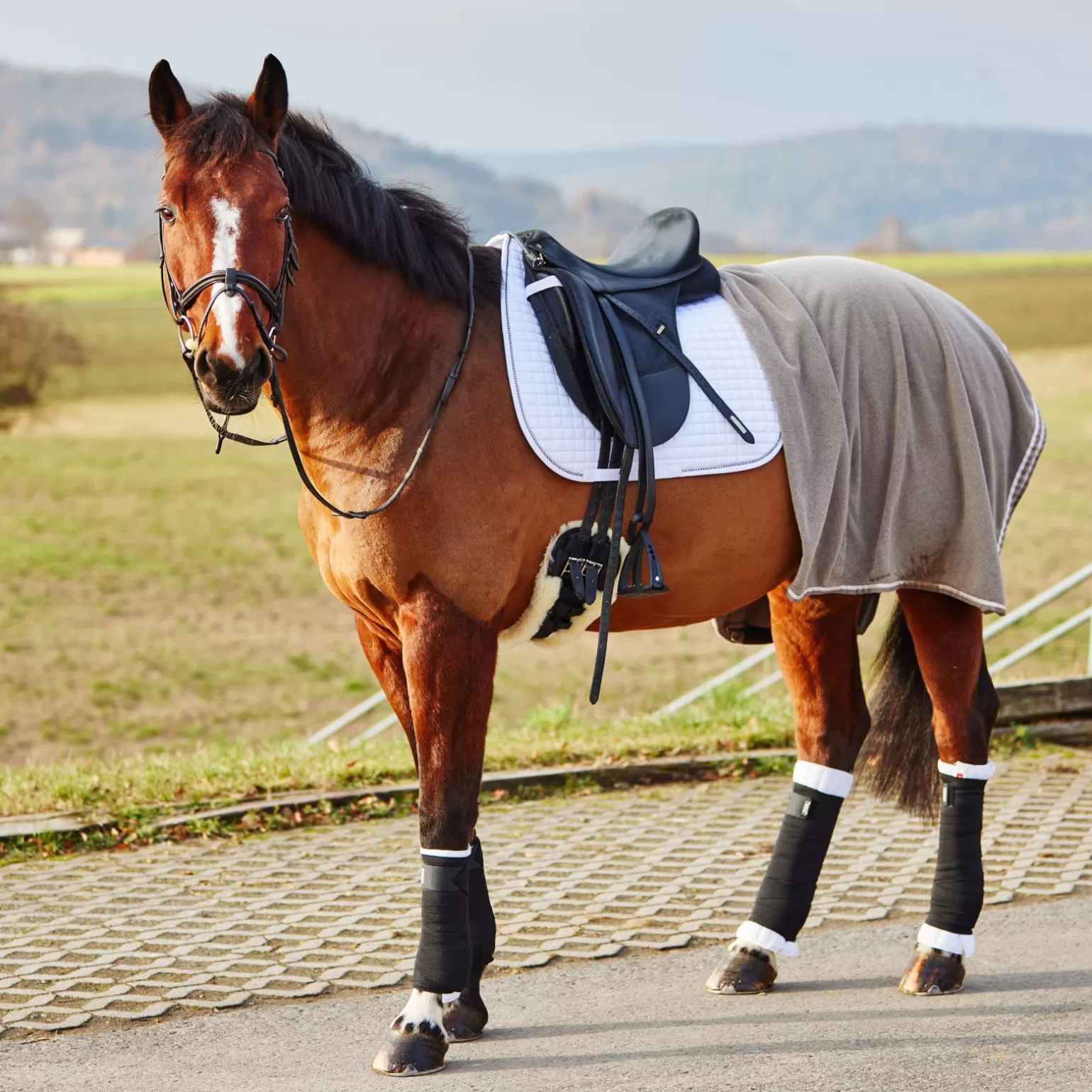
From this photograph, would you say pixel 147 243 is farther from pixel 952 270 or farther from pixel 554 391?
pixel 952 270

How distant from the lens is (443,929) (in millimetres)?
3496

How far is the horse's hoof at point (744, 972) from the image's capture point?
160 inches

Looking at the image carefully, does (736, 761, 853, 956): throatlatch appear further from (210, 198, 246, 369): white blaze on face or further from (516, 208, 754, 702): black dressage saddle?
(210, 198, 246, 369): white blaze on face

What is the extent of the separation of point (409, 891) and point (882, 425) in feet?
7.66

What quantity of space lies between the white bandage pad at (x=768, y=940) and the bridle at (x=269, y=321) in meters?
1.80

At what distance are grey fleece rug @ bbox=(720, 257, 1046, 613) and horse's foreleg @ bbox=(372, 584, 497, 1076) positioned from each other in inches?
41.5

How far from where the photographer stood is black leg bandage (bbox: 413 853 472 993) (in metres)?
3.49

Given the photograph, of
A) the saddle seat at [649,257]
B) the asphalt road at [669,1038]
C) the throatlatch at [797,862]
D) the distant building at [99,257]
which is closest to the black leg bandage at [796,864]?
the throatlatch at [797,862]

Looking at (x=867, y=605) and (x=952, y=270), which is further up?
(x=952, y=270)

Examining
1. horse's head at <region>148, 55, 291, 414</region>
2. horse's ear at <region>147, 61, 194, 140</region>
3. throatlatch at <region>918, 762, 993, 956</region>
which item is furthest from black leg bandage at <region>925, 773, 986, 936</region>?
horse's ear at <region>147, 61, 194, 140</region>

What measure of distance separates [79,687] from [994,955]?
12.8 metres

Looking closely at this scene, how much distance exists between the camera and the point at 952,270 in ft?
291

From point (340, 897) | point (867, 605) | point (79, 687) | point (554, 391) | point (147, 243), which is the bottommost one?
point (79, 687)

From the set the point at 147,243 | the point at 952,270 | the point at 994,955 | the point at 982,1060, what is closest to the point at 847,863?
the point at 994,955
